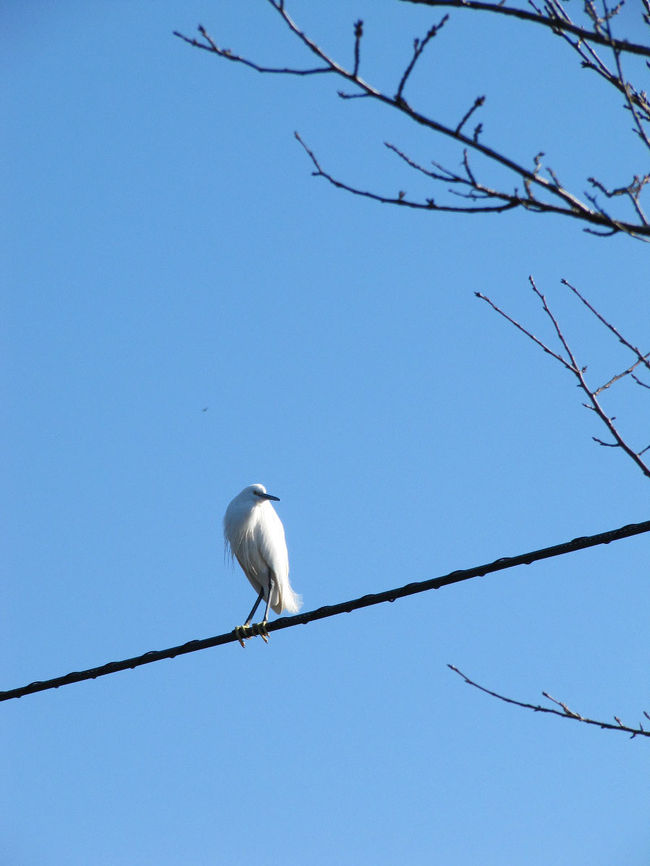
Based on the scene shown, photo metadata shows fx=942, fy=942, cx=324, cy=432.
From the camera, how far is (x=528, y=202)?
8.25 feet

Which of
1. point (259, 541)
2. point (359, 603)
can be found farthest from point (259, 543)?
point (359, 603)

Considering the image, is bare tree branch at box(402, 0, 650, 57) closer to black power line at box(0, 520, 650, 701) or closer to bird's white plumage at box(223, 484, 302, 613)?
black power line at box(0, 520, 650, 701)

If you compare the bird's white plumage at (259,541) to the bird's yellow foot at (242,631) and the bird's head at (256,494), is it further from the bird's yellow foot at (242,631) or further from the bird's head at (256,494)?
the bird's yellow foot at (242,631)

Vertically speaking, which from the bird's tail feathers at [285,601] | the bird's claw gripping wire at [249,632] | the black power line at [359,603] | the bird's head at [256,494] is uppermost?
the bird's head at [256,494]

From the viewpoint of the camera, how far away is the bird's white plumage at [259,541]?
1099 cm

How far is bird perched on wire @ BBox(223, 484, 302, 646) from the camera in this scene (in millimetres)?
10992

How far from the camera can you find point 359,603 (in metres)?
4.80

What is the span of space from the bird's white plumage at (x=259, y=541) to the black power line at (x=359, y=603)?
5042mm

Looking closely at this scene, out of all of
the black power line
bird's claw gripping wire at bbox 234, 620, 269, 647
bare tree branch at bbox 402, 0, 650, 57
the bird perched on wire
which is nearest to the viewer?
bare tree branch at bbox 402, 0, 650, 57

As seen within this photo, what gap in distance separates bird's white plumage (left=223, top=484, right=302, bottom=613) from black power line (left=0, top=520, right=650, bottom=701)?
5042 millimetres

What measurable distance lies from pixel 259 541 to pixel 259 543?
0.02m

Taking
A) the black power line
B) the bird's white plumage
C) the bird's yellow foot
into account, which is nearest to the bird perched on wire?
the bird's white plumage

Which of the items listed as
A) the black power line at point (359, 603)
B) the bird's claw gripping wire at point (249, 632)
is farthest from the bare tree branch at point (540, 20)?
the bird's claw gripping wire at point (249, 632)

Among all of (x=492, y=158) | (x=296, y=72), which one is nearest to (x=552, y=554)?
(x=492, y=158)
